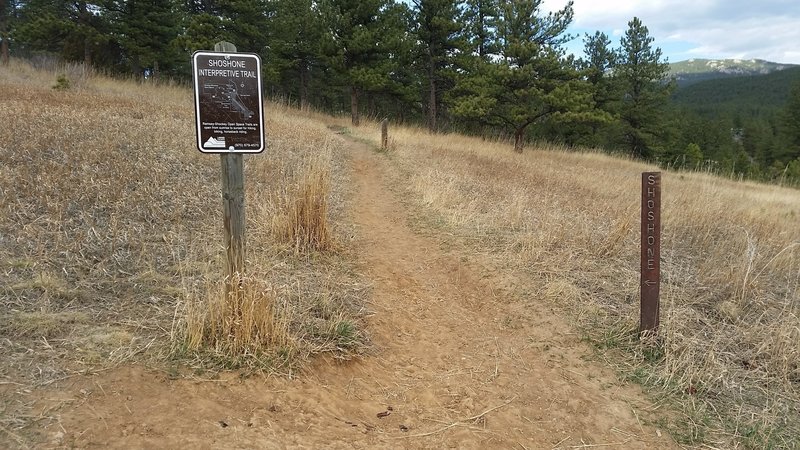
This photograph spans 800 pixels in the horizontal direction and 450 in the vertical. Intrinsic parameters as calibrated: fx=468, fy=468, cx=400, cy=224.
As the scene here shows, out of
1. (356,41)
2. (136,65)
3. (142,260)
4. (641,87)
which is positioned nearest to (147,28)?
(136,65)

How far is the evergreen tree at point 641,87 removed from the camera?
29.4 metres

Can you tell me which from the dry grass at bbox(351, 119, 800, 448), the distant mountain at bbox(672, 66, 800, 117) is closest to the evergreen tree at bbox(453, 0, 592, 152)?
the dry grass at bbox(351, 119, 800, 448)

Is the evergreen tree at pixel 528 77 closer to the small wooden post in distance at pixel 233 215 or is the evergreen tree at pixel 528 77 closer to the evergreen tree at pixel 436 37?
the evergreen tree at pixel 436 37

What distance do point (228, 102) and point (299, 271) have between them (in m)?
1.96

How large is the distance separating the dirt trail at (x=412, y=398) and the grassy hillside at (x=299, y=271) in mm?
176

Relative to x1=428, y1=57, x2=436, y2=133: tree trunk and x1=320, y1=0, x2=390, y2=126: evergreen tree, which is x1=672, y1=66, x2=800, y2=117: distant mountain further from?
x1=320, y1=0, x2=390, y2=126: evergreen tree

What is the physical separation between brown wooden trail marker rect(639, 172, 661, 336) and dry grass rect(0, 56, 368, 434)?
2236 millimetres

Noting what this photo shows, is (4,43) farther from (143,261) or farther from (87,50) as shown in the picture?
(143,261)

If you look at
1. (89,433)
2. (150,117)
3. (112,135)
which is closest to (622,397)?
(89,433)

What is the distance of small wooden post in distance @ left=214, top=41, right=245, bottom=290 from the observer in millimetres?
3072

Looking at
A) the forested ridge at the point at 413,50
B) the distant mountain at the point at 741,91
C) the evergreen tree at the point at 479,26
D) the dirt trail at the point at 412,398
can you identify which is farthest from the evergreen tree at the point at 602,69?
the distant mountain at the point at 741,91

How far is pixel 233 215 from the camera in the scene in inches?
125

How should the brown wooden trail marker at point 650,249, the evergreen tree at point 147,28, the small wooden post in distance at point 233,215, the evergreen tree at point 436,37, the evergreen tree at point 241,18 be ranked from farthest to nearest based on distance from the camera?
the evergreen tree at point 436,37
the evergreen tree at point 241,18
the evergreen tree at point 147,28
the brown wooden trail marker at point 650,249
the small wooden post in distance at point 233,215

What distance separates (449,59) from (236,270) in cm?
2224
